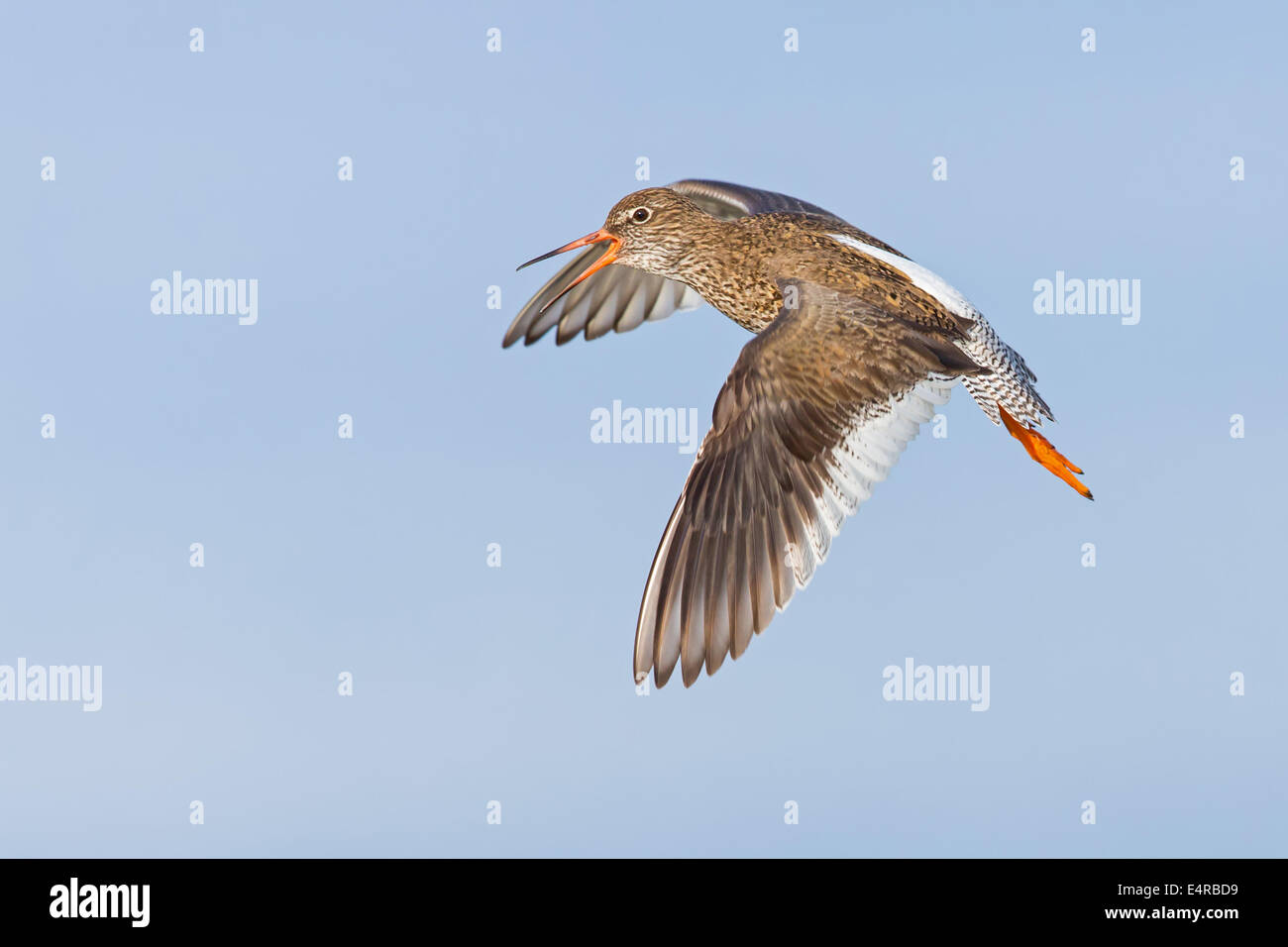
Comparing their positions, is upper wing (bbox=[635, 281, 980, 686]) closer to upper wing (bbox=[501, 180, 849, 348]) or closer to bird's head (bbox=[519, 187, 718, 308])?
bird's head (bbox=[519, 187, 718, 308])

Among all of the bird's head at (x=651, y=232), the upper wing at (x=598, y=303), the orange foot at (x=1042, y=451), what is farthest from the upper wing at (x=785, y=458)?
the upper wing at (x=598, y=303)

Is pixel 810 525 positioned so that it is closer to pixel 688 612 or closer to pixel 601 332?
pixel 688 612

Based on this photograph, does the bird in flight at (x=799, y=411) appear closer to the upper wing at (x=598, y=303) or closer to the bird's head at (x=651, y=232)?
the bird's head at (x=651, y=232)

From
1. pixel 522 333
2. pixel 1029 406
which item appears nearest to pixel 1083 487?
pixel 1029 406

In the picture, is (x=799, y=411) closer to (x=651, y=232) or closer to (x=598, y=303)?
(x=651, y=232)

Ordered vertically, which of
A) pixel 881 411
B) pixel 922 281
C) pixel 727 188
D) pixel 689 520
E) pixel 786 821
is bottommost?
pixel 786 821

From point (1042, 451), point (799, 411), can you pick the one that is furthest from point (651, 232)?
point (1042, 451)
